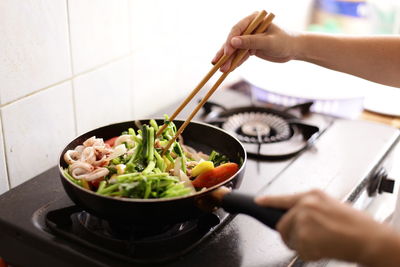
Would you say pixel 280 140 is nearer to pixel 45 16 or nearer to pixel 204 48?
pixel 204 48

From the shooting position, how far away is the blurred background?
39.7 inches

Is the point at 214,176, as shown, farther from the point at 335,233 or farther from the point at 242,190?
the point at 335,233

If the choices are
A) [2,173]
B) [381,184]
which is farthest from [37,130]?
[381,184]

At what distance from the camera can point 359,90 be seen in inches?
55.4

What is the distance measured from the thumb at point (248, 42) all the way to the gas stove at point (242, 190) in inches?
9.7

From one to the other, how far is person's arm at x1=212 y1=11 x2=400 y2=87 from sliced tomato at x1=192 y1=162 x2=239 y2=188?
1.03ft

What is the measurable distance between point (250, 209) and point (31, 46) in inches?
21.6

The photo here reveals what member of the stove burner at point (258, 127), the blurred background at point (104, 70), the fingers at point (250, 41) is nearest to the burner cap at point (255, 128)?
the stove burner at point (258, 127)

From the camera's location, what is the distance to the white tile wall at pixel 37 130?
1.02 m

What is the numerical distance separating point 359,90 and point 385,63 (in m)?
0.29

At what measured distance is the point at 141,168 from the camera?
0.91 metres

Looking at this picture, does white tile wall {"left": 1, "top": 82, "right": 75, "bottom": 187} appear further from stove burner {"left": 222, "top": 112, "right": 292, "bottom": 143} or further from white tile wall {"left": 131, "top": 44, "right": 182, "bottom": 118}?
stove burner {"left": 222, "top": 112, "right": 292, "bottom": 143}

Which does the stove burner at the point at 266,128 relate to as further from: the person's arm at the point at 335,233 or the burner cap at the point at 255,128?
the person's arm at the point at 335,233

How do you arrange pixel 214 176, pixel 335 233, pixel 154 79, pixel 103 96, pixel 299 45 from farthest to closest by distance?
pixel 154 79, pixel 103 96, pixel 299 45, pixel 214 176, pixel 335 233
